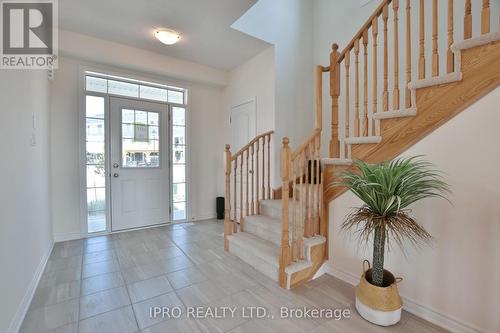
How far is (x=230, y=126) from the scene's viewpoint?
444cm

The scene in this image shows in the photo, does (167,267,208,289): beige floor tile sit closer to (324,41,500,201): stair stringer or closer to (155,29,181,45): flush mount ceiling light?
(324,41,500,201): stair stringer

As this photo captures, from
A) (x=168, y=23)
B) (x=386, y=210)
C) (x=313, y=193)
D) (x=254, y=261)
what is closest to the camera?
(x=386, y=210)

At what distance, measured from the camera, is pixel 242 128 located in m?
4.16

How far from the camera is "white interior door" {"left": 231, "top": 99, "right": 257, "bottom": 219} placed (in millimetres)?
3918

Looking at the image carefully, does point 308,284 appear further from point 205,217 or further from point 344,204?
point 205,217

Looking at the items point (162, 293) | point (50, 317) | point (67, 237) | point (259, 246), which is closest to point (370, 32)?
point (259, 246)

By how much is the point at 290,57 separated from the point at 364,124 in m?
2.09

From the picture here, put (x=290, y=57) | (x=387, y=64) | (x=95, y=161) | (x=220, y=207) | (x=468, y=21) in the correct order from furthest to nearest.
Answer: (x=220, y=207) < (x=290, y=57) < (x=95, y=161) < (x=387, y=64) < (x=468, y=21)

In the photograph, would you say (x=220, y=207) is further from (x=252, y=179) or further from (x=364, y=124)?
(x=364, y=124)

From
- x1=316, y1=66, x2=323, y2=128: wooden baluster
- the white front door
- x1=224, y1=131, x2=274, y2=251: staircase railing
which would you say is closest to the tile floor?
x1=224, y1=131, x2=274, y2=251: staircase railing

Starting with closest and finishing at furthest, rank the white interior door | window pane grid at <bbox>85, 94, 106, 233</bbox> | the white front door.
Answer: window pane grid at <bbox>85, 94, 106, 233</bbox>
the white front door
the white interior door

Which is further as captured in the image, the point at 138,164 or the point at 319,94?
the point at 138,164

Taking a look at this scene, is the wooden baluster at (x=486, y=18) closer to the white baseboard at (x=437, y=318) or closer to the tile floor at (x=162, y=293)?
the white baseboard at (x=437, y=318)

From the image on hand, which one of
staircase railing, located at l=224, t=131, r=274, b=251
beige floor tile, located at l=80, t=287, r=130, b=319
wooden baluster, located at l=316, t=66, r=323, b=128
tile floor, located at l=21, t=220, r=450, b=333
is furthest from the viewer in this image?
staircase railing, located at l=224, t=131, r=274, b=251
